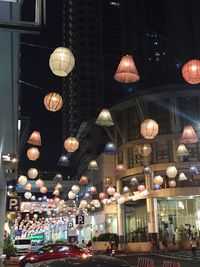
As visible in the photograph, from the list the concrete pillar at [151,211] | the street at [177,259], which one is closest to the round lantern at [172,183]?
the concrete pillar at [151,211]

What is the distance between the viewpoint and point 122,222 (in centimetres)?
5234

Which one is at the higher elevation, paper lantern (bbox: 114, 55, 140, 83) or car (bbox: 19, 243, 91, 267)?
paper lantern (bbox: 114, 55, 140, 83)

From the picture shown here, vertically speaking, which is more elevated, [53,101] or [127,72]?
[127,72]

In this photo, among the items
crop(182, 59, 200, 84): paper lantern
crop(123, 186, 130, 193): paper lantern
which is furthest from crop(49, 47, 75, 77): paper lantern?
crop(123, 186, 130, 193): paper lantern

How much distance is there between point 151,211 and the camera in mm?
46250

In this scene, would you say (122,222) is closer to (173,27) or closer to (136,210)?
(136,210)

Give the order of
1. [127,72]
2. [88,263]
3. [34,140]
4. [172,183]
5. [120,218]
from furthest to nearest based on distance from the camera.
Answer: [120,218]
[172,183]
[34,140]
[127,72]
[88,263]

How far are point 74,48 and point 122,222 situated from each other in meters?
98.8

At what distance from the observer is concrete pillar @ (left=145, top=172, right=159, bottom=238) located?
151 feet

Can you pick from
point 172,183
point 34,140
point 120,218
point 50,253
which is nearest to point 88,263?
point 50,253

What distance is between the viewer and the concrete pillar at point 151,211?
45.9m

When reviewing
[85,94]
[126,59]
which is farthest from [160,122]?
[85,94]

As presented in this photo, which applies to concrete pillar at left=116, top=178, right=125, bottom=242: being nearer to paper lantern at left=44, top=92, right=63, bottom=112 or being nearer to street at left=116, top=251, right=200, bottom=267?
street at left=116, top=251, right=200, bottom=267

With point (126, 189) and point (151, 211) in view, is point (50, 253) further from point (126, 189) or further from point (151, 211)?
point (126, 189)
